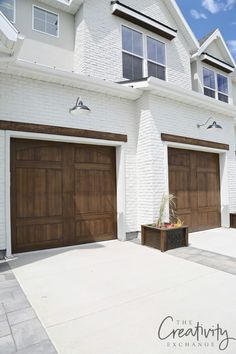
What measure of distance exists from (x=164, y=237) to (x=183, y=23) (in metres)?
7.67

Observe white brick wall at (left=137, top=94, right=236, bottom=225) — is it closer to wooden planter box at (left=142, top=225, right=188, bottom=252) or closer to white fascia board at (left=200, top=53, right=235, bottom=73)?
wooden planter box at (left=142, top=225, right=188, bottom=252)

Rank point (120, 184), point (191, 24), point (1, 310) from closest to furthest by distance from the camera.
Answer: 1. point (1, 310)
2. point (120, 184)
3. point (191, 24)

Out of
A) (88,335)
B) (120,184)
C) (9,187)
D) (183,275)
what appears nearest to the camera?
(88,335)

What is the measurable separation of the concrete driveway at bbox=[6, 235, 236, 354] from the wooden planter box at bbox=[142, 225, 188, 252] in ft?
1.52

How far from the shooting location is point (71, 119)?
5734 millimetres

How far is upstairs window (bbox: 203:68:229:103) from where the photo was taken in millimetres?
9594

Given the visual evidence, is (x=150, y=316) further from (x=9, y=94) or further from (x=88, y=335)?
(x=9, y=94)

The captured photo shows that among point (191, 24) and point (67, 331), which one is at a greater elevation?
point (191, 24)

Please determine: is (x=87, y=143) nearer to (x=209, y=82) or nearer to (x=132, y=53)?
(x=132, y=53)

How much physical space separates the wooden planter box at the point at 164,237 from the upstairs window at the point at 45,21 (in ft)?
19.6

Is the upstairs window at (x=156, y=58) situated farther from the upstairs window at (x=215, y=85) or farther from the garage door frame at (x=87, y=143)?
the garage door frame at (x=87, y=143)

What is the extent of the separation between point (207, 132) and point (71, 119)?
170 inches

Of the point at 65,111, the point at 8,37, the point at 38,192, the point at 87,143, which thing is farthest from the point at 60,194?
the point at 8,37

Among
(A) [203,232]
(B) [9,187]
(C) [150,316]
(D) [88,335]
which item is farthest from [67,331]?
(A) [203,232]
